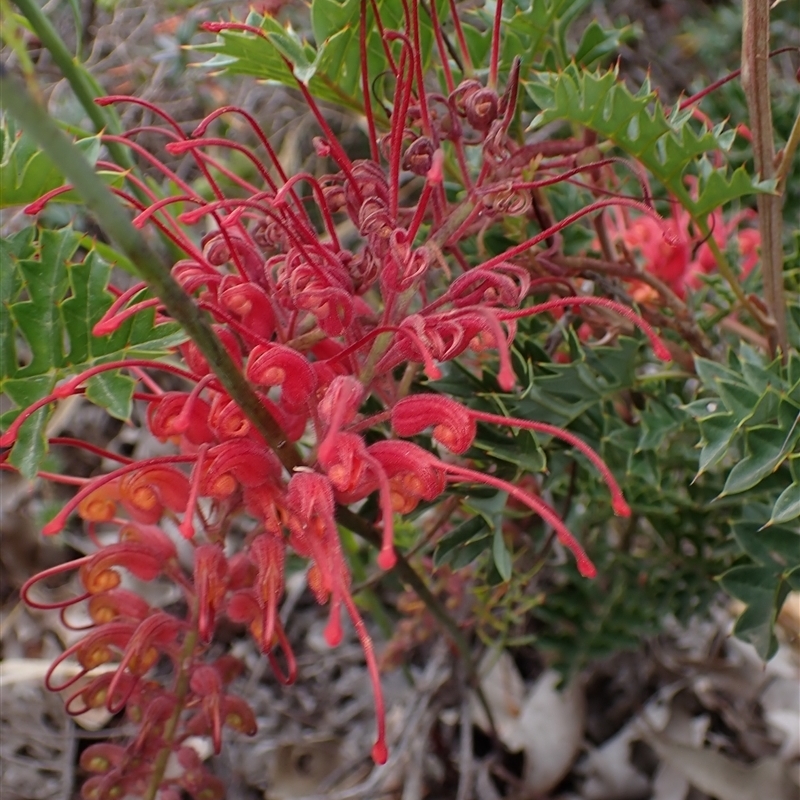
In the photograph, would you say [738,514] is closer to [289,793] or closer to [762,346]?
[762,346]

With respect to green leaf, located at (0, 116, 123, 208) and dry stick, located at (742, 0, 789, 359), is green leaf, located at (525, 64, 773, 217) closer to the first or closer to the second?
dry stick, located at (742, 0, 789, 359)

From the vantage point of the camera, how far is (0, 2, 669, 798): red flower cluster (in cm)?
51

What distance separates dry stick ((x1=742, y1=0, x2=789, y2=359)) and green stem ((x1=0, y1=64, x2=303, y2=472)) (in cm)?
47

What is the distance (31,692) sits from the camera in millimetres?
981

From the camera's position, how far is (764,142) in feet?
2.33

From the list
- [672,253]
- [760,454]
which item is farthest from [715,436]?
[672,253]

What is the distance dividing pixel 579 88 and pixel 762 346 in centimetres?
40

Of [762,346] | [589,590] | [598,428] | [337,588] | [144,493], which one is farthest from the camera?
[589,590]

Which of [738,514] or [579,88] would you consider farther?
[738,514]

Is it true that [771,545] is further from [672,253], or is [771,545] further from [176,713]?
[176,713]

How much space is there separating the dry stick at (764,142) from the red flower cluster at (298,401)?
0.65ft

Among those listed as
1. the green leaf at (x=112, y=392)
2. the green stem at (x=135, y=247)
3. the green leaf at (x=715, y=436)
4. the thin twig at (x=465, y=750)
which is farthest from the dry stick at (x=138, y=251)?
the thin twig at (x=465, y=750)

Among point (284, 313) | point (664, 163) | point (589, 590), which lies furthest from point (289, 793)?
point (664, 163)

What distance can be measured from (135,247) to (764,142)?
Answer: 564 mm
